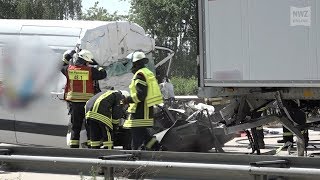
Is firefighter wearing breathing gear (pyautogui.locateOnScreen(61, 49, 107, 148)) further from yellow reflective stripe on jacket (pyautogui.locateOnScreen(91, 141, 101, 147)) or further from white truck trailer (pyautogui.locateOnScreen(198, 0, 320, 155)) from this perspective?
white truck trailer (pyautogui.locateOnScreen(198, 0, 320, 155))

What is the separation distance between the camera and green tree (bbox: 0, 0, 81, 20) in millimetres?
54866

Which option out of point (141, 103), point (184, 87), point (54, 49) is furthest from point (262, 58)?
point (184, 87)

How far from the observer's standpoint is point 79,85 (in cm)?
975

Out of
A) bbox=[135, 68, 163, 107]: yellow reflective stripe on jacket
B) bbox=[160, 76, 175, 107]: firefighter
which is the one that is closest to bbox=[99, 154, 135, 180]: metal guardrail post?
bbox=[135, 68, 163, 107]: yellow reflective stripe on jacket

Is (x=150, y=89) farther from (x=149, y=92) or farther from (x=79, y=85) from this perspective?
(x=79, y=85)

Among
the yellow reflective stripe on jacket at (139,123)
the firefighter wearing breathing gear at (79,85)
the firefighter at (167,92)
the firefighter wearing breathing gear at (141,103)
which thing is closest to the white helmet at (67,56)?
the firefighter wearing breathing gear at (79,85)

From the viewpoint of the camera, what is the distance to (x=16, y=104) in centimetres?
1056

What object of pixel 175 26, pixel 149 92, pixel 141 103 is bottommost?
pixel 141 103

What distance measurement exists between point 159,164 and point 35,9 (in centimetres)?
5331

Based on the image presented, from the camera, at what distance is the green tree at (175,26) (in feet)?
175

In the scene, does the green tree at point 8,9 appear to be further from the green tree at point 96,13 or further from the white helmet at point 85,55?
the white helmet at point 85,55

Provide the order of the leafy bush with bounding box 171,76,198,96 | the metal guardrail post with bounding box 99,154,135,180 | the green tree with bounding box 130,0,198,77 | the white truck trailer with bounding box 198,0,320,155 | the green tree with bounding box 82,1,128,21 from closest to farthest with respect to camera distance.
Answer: the metal guardrail post with bounding box 99,154,135,180 < the white truck trailer with bounding box 198,0,320,155 < the leafy bush with bounding box 171,76,198,96 < the green tree with bounding box 130,0,198,77 < the green tree with bounding box 82,1,128,21

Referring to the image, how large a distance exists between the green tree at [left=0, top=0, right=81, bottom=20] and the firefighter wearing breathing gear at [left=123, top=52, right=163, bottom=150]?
47.2 meters

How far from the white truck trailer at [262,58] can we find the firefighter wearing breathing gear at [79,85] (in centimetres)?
193
